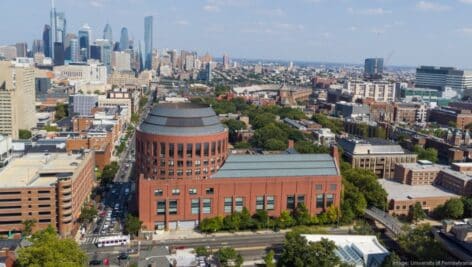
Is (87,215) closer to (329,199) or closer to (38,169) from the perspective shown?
(38,169)

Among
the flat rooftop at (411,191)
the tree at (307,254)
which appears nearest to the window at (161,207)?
the tree at (307,254)

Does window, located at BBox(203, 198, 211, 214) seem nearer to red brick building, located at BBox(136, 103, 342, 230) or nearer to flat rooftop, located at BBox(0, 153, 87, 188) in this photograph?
red brick building, located at BBox(136, 103, 342, 230)

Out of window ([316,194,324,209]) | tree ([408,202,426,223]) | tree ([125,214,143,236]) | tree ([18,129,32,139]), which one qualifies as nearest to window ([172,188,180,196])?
tree ([125,214,143,236])

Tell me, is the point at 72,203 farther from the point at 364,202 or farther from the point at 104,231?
the point at 364,202

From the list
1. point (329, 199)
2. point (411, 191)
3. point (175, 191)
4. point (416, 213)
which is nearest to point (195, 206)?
point (175, 191)

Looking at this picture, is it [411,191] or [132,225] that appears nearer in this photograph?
[132,225]

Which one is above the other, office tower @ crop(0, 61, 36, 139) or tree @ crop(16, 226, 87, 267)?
office tower @ crop(0, 61, 36, 139)

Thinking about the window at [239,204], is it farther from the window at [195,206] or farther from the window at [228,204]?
the window at [195,206]
